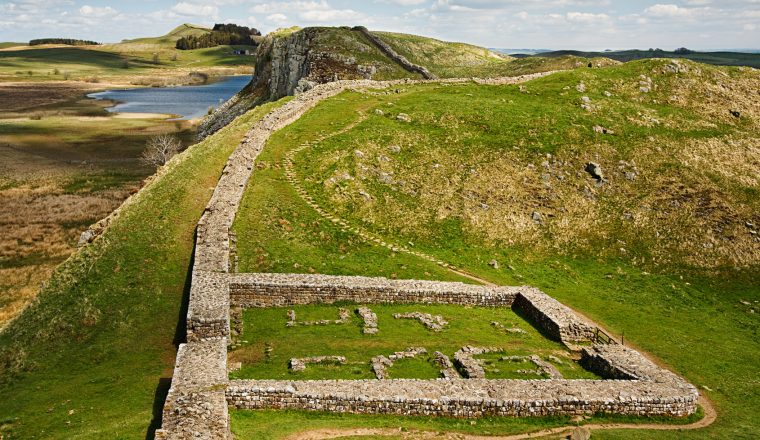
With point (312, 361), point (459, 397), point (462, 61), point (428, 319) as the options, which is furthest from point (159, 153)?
point (459, 397)

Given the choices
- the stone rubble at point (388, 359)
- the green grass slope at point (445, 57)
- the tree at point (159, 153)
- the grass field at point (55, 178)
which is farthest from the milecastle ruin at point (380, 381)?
the green grass slope at point (445, 57)

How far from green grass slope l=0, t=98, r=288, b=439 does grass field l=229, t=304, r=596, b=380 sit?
4403mm

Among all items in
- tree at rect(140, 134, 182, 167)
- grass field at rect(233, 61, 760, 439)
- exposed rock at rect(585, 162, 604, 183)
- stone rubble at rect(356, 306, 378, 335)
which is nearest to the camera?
stone rubble at rect(356, 306, 378, 335)

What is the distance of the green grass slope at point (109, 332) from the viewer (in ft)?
74.3

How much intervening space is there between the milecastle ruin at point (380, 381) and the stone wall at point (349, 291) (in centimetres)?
6

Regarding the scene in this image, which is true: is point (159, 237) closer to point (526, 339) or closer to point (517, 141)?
point (526, 339)

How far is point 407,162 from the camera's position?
50.7m

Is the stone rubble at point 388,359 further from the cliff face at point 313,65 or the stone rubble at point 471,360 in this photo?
the cliff face at point 313,65

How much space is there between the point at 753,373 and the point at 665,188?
2341 cm

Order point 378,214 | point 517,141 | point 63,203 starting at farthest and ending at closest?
1. point 63,203
2. point 517,141
3. point 378,214

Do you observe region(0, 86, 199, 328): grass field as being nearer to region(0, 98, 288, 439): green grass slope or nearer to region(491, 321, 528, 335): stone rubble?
region(0, 98, 288, 439): green grass slope

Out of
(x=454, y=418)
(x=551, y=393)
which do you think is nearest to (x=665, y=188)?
(x=551, y=393)

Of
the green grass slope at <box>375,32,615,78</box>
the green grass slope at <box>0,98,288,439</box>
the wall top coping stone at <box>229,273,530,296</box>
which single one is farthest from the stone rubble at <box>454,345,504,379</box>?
the green grass slope at <box>375,32,615,78</box>

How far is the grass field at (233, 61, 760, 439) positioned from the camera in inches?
1432
